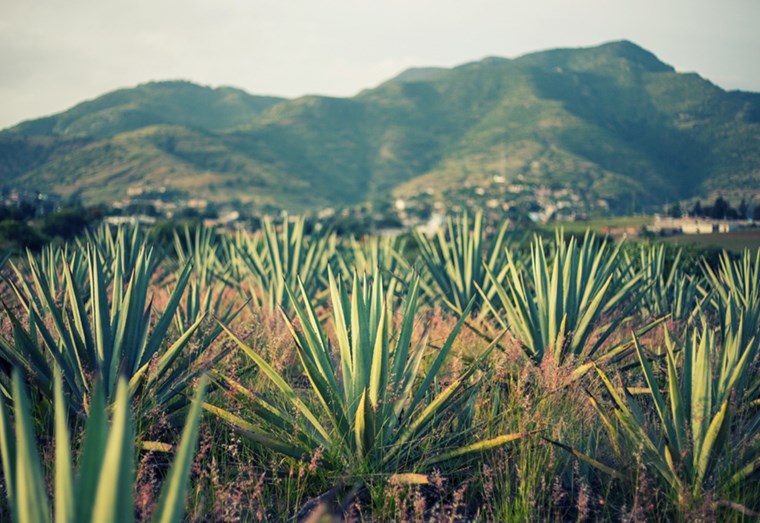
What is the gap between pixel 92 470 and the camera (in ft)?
3.93

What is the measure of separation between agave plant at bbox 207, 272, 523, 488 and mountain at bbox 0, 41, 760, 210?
18.8 meters

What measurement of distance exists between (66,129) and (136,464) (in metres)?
182

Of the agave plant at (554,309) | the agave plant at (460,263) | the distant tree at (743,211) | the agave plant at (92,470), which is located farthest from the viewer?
the distant tree at (743,211)

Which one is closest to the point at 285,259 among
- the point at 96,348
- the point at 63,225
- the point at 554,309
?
the point at 554,309

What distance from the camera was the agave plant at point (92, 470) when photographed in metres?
1.07

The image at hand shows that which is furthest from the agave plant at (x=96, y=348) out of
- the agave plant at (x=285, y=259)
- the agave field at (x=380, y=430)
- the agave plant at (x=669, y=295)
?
the agave plant at (x=669, y=295)

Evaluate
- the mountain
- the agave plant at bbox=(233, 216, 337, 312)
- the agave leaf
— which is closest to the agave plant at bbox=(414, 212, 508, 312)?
the agave plant at bbox=(233, 216, 337, 312)

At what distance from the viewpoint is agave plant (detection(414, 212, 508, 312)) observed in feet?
20.8

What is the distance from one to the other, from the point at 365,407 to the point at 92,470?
1.32 m

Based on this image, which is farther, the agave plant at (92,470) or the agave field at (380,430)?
the agave field at (380,430)

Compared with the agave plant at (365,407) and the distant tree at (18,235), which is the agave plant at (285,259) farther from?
the distant tree at (18,235)

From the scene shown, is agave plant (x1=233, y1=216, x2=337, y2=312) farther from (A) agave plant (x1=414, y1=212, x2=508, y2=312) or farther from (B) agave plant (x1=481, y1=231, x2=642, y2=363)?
(B) agave plant (x1=481, y1=231, x2=642, y2=363)

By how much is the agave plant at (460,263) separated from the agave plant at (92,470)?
5105 mm

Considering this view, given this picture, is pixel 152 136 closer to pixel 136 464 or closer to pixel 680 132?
pixel 680 132
